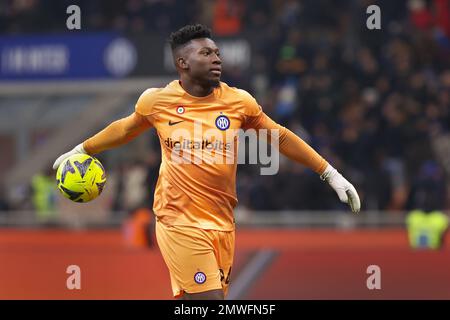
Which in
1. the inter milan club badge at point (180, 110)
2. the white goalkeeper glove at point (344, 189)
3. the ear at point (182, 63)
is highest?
the ear at point (182, 63)

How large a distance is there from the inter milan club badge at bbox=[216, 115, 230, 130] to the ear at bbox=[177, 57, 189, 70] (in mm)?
365

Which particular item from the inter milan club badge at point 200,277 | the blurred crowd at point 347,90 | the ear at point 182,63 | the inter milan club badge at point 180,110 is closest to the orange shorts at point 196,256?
the inter milan club badge at point 200,277

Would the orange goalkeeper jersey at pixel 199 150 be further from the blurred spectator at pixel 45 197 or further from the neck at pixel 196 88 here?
the blurred spectator at pixel 45 197

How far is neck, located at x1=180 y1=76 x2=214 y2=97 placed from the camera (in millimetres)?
6637

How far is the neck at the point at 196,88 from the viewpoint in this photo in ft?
21.8

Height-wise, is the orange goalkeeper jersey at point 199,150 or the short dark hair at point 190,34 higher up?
the short dark hair at point 190,34

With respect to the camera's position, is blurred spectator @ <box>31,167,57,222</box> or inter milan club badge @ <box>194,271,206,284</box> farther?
blurred spectator @ <box>31,167,57,222</box>

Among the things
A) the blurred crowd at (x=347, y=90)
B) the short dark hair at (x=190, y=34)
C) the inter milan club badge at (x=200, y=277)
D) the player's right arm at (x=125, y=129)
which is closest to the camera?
the inter milan club badge at (x=200, y=277)

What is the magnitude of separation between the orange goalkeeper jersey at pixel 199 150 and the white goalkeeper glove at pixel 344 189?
0.61 m

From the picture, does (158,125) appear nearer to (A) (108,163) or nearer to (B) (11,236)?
(B) (11,236)

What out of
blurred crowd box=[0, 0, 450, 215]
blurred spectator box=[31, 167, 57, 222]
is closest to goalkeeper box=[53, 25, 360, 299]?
blurred crowd box=[0, 0, 450, 215]

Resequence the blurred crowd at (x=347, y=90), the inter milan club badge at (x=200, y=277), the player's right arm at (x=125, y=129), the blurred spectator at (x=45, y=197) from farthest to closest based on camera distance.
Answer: the blurred spectator at (x=45, y=197) < the blurred crowd at (x=347, y=90) < the player's right arm at (x=125, y=129) < the inter milan club badge at (x=200, y=277)

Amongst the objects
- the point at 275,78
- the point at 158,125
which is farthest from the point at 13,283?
the point at 275,78

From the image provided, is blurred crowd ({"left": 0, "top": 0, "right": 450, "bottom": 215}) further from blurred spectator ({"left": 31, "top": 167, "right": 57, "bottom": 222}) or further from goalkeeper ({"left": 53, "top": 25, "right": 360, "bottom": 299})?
goalkeeper ({"left": 53, "top": 25, "right": 360, "bottom": 299})
